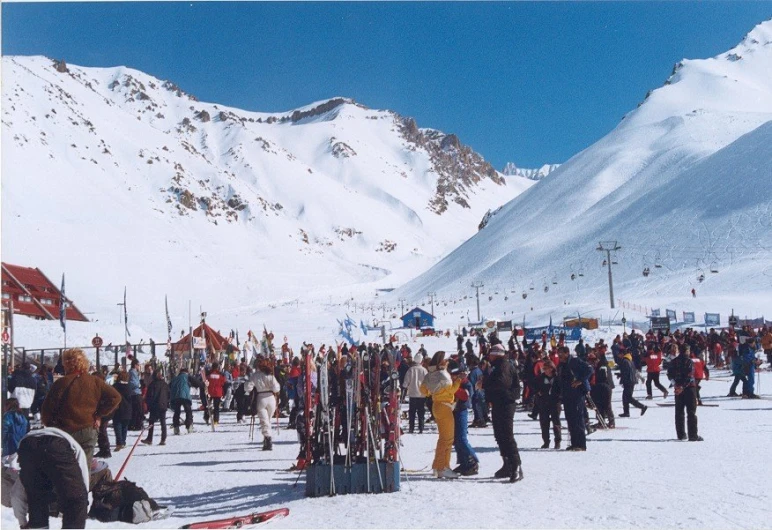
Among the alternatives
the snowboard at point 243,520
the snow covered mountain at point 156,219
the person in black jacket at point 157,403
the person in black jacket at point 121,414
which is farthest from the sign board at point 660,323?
the snow covered mountain at point 156,219

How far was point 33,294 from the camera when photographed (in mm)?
44500

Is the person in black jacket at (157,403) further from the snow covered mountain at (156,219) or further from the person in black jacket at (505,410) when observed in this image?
the snow covered mountain at (156,219)

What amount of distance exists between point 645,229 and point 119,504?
85.4 m

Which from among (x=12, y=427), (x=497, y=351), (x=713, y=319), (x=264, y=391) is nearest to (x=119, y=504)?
(x=12, y=427)

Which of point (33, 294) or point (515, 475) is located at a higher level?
point (33, 294)

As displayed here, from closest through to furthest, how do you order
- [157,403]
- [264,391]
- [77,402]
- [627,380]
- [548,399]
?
[77,402]
[548,399]
[264,391]
[157,403]
[627,380]

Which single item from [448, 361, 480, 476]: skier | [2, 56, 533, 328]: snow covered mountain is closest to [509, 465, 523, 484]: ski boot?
[448, 361, 480, 476]: skier

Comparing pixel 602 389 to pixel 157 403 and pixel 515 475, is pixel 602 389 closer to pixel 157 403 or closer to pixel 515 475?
pixel 515 475

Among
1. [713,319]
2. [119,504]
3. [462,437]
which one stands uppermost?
[713,319]

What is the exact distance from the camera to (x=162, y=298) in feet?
288

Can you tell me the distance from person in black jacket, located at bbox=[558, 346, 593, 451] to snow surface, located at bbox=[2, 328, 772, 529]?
0.33 metres

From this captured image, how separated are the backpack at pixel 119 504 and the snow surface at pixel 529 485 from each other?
0.18 metres

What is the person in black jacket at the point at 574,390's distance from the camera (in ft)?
37.3

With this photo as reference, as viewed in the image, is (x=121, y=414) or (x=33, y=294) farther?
(x=33, y=294)
